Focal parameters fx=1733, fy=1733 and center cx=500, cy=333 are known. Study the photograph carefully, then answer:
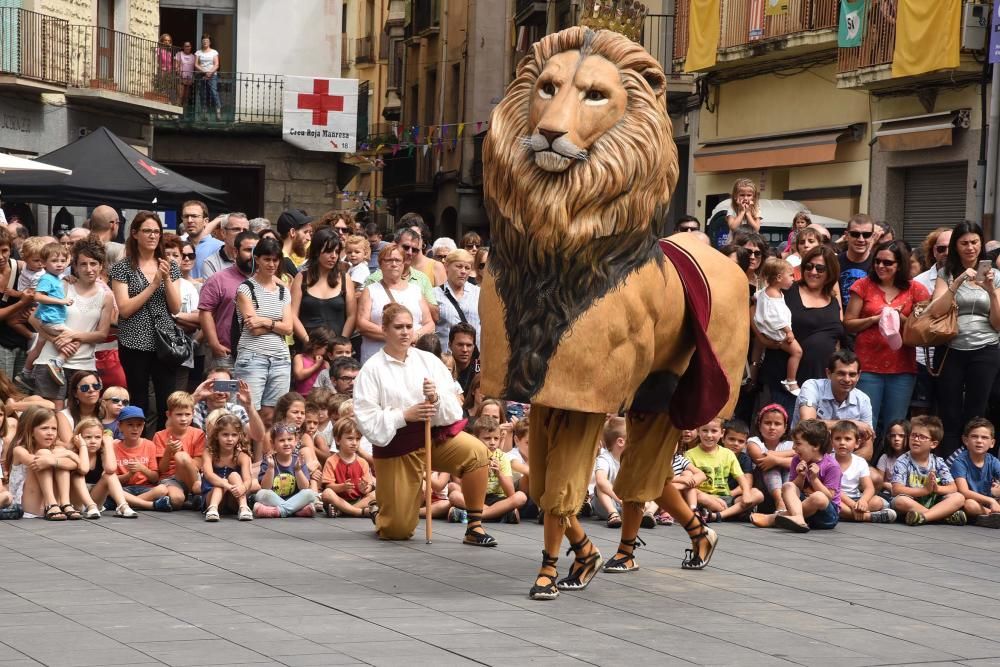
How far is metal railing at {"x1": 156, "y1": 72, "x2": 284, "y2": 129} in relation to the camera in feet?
124

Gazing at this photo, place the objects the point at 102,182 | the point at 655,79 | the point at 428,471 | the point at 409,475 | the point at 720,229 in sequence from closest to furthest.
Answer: the point at 655,79 < the point at 428,471 < the point at 409,475 < the point at 720,229 < the point at 102,182

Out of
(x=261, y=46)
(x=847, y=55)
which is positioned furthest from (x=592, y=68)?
(x=261, y=46)

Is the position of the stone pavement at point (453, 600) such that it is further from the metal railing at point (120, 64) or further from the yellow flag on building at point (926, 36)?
the metal railing at point (120, 64)

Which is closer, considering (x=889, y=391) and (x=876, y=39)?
(x=889, y=391)

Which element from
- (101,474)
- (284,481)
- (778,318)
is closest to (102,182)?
(101,474)

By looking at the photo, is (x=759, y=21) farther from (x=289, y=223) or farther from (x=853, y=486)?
(x=853, y=486)

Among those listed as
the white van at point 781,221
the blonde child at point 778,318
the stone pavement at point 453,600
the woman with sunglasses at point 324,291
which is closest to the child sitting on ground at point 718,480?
the stone pavement at point 453,600

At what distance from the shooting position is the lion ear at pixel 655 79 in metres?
8.57

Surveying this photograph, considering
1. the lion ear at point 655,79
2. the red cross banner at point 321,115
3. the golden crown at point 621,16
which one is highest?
the golden crown at point 621,16

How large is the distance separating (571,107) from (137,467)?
4747mm

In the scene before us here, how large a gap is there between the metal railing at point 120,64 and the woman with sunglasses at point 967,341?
2129 cm

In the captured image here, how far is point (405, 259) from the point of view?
542 inches

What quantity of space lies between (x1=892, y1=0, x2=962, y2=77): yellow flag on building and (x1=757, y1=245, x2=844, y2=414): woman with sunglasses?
28.1ft

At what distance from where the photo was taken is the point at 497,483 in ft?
38.4
